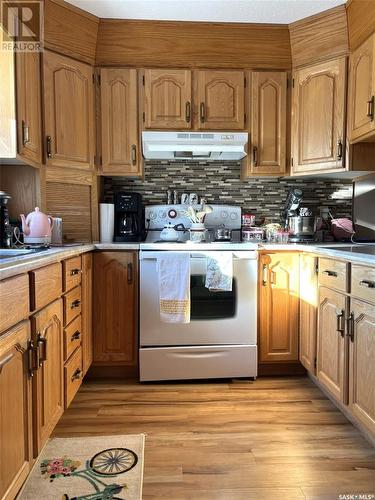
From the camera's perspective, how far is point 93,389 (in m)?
2.18

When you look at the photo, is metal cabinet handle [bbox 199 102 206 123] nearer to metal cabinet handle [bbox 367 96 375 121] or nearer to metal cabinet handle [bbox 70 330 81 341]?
metal cabinet handle [bbox 367 96 375 121]

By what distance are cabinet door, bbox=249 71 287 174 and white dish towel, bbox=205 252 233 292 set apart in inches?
28.4

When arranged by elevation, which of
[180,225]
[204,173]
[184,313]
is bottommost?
[184,313]

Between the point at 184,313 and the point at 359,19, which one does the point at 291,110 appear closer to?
the point at 359,19

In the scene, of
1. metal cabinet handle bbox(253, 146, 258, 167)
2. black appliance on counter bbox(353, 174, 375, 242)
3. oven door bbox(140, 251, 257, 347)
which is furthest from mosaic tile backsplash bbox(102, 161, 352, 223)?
oven door bbox(140, 251, 257, 347)

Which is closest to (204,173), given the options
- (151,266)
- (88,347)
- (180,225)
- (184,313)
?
(180,225)

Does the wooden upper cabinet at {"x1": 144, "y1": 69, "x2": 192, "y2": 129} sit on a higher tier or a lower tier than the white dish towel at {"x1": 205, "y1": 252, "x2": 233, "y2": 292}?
higher

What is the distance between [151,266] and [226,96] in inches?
49.7

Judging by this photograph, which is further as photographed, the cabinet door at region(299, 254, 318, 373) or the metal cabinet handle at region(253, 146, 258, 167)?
the metal cabinet handle at region(253, 146, 258, 167)

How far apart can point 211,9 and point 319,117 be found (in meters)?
0.96

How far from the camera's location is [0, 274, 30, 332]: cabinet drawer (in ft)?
3.34

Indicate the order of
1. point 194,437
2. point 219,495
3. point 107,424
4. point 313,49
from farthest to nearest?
point 313,49
point 107,424
point 194,437
point 219,495

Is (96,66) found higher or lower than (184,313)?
higher

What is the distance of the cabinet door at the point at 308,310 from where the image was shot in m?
2.08
